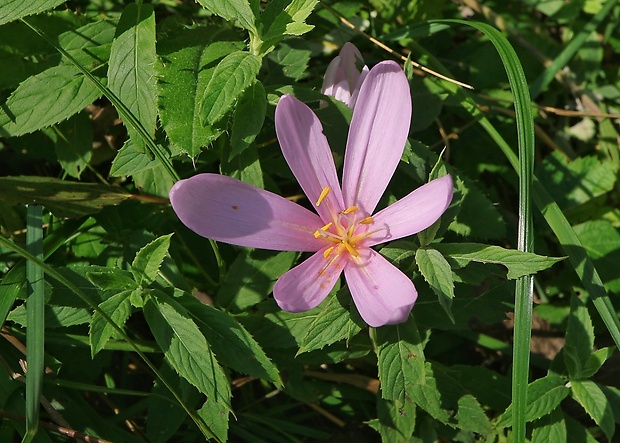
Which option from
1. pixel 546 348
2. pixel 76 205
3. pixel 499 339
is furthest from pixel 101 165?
pixel 546 348

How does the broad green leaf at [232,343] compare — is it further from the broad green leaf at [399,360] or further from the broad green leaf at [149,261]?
the broad green leaf at [399,360]

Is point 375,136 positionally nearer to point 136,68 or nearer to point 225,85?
point 225,85

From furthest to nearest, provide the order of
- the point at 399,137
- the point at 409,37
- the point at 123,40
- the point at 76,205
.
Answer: the point at 409,37 < the point at 76,205 < the point at 123,40 < the point at 399,137

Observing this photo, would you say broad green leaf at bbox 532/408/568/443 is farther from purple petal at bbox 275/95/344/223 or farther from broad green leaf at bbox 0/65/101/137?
broad green leaf at bbox 0/65/101/137

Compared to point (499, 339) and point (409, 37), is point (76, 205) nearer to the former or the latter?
point (409, 37)

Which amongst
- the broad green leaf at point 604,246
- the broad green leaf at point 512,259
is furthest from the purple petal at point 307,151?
the broad green leaf at point 604,246

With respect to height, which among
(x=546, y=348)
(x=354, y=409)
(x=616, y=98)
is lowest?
(x=354, y=409)

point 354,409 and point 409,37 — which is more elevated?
point 409,37

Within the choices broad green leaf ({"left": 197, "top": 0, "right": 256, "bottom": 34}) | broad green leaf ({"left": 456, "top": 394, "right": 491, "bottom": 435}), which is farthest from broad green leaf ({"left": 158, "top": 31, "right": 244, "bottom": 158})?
broad green leaf ({"left": 456, "top": 394, "right": 491, "bottom": 435})
